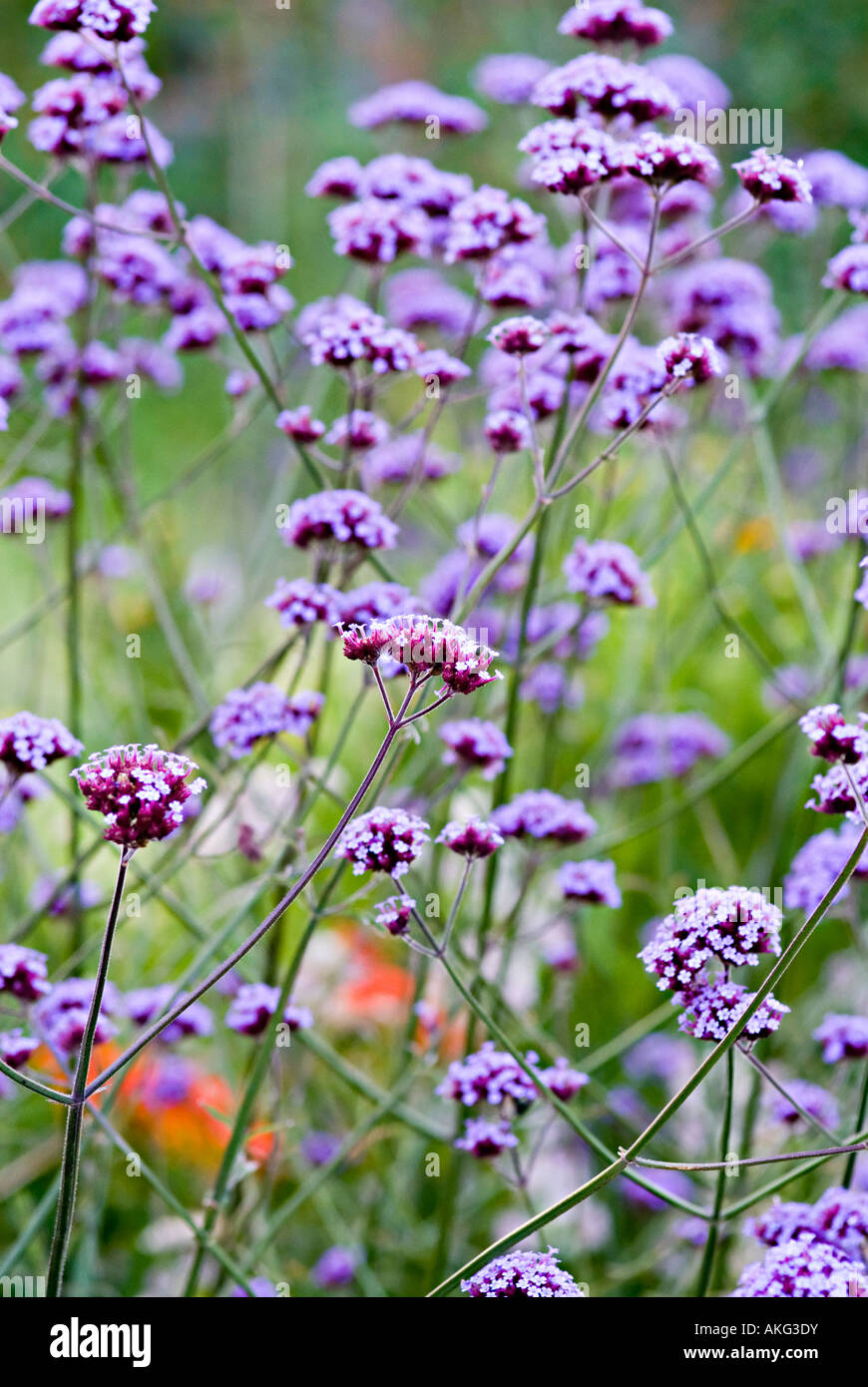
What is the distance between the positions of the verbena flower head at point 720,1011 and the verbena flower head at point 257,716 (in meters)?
0.37

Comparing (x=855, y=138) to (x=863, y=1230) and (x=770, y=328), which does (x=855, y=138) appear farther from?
(x=863, y=1230)

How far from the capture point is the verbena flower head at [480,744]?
3.50 feet

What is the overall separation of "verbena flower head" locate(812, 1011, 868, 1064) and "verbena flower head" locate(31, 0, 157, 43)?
0.90 m

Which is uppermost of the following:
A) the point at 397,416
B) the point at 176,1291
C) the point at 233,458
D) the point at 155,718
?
the point at 397,416

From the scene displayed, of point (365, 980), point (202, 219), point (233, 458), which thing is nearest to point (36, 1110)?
point (365, 980)

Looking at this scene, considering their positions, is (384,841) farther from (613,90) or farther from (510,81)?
(510,81)

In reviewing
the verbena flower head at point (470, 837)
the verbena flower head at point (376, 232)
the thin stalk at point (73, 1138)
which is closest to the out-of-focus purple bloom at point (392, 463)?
the verbena flower head at point (376, 232)

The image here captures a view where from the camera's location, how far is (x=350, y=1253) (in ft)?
4.21

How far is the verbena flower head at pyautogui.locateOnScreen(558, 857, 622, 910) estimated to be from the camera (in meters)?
1.12

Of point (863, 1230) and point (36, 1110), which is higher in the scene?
point (36, 1110)

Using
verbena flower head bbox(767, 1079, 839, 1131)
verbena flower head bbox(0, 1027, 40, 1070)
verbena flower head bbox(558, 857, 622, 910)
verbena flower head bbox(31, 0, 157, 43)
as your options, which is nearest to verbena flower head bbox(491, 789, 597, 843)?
verbena flower head bbox(558, 857, 622, 910)

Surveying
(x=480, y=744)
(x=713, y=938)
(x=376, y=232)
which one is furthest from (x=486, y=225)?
(x=713, y=938)

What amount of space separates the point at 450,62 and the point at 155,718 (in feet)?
10.3

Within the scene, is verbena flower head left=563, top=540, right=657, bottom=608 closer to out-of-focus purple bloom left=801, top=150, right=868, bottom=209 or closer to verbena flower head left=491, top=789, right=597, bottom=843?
verbena flower head left=491, top=789, right=597, bottom=843
